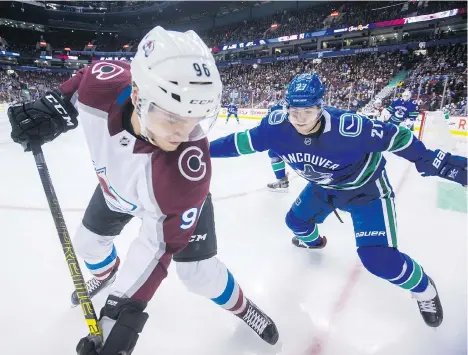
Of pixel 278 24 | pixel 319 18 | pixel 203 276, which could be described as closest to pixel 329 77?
pixel 319 18

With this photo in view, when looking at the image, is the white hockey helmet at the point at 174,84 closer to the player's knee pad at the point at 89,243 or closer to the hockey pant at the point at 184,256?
the hockey pant at the point at 184,256

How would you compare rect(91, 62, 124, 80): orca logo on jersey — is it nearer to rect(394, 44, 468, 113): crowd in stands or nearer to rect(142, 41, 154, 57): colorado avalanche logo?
rect(142, 41, 154, 57): colorado avalanche logo

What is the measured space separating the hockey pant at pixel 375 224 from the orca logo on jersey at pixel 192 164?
108 cm

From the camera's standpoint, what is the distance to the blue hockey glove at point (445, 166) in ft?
5.02

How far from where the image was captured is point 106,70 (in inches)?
58.0

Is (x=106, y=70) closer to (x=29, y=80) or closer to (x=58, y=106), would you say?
(x=58, y=106)

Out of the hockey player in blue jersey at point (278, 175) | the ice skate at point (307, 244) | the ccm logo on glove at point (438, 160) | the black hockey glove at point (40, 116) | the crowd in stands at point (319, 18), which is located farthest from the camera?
the crowd in stands at point (319, 18)

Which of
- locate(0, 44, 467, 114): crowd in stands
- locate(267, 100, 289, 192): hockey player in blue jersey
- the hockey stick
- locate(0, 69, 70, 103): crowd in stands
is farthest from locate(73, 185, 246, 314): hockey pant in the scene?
locate(0, 69, 70, 103): crowd in stands

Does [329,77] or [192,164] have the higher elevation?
[192,164]

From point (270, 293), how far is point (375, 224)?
0.74m

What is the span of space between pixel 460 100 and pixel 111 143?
11213 millimetres

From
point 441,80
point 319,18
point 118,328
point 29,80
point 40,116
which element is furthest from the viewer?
point 29,80

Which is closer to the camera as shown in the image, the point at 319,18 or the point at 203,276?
the point at 203,276

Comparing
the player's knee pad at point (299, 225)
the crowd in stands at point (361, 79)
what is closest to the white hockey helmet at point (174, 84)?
the player's knee pad at point (299, 225)
